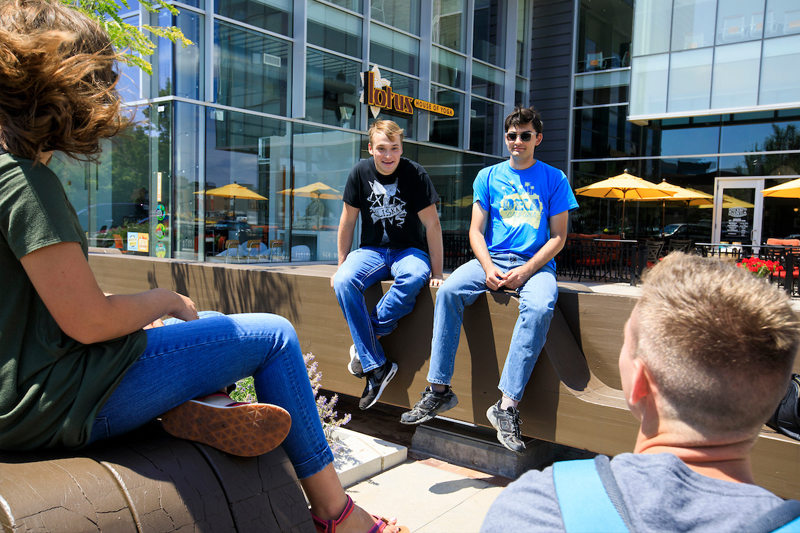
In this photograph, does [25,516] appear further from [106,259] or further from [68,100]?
[106,259]

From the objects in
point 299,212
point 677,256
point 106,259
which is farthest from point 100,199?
point 677,256

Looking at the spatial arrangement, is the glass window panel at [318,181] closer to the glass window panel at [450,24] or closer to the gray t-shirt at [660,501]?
the glass window panel at [450,24]

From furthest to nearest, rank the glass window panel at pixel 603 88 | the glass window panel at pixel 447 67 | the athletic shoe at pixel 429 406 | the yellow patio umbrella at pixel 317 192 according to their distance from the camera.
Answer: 1. the glass window panel at pixel 603 88
2. the glass window panel at pixel 447 67
3. the yellow patio umbrella at pixel 317 192
4. the athletic shoe at pixel 429 406

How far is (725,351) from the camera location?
2.98 feet

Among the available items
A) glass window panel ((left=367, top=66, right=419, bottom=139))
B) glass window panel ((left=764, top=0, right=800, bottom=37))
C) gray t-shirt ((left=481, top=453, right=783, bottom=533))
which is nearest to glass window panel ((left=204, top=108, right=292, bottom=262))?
glass window panel ((left=367, top=66, right=419, bottom=139))

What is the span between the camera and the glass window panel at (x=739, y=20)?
47.6ft

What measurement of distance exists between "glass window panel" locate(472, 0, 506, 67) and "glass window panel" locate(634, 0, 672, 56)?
4.45 m

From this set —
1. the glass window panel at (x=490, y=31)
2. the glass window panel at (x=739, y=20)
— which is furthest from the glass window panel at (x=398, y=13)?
the glass window panel at (x=739, y=20)

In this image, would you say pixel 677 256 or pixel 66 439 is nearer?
pixel 677 256

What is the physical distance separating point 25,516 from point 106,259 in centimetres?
619

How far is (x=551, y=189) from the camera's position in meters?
3.81

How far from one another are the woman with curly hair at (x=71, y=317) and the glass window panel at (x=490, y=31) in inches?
700

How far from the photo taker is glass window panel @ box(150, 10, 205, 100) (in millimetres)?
10375

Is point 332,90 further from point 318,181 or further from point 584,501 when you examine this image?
point 584,501
